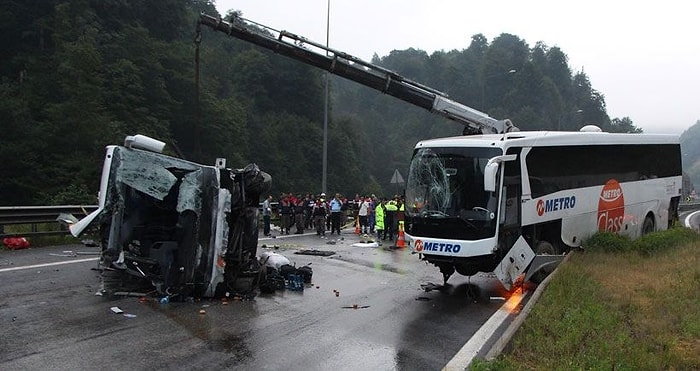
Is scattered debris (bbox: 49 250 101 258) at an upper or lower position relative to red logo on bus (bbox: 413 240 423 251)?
lower

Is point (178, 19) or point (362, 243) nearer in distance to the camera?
point (362, 243)

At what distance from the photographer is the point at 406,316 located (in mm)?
9266

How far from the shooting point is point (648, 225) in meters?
17.4

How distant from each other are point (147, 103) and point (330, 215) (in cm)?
2795

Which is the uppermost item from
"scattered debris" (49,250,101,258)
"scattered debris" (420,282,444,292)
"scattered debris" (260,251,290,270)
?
"scattered debris" (260,251,290,270)

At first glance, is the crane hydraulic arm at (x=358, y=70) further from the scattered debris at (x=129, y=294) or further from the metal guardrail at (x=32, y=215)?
the scattered debris at (x=129, y=294)

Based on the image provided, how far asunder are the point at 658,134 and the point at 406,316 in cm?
1214

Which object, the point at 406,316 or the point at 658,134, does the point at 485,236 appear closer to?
the point at 406,316

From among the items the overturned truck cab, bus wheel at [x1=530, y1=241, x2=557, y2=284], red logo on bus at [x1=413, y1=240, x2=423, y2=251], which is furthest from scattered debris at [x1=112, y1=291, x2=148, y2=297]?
bus wheel at [x1=530, y1=241, x2=557, y2=284]

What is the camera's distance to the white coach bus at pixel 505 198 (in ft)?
35.8

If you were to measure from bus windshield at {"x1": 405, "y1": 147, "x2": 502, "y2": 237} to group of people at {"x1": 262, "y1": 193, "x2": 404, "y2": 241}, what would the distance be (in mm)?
10845

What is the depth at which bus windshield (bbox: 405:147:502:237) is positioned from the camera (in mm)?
10969

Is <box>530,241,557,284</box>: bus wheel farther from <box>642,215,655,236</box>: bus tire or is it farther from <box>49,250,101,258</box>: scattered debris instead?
<box>49,250,101,258</box>: scattered debris

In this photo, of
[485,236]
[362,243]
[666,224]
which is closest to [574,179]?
[485,236]
